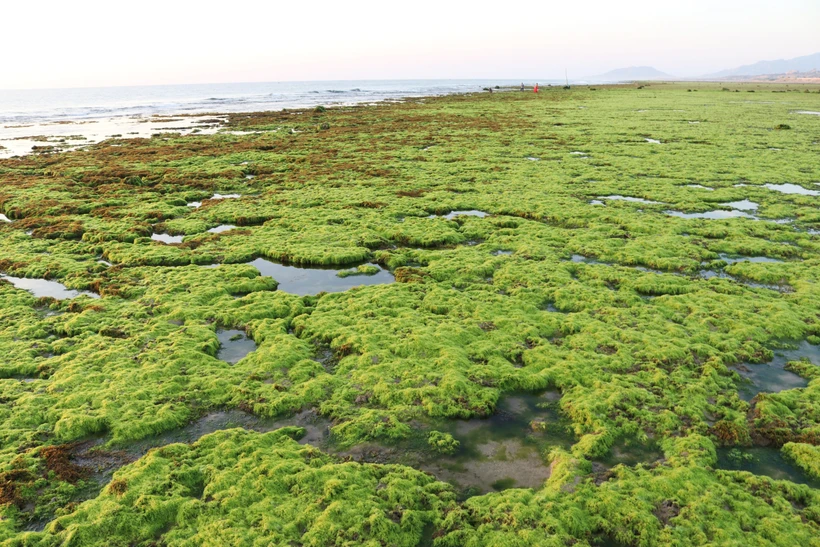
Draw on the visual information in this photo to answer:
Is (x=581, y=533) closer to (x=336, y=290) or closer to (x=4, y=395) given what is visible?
(x=336, y=290)

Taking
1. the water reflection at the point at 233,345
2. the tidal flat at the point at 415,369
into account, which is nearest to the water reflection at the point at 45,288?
the tidal flat at the point at 415,369

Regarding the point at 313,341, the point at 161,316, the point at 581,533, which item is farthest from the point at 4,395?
the point at 581,533

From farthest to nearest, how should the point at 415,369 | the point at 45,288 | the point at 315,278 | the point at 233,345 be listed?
the point at 315,278 < the point at 45,288 < the point at 233,345 < the point at 415,369

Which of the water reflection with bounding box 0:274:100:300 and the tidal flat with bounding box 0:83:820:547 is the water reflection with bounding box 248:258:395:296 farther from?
the water reflection with bounding box 0:274:100:300

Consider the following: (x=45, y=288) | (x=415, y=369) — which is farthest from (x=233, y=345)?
(x=45, y=288)

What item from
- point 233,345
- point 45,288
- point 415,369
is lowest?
point 233,345

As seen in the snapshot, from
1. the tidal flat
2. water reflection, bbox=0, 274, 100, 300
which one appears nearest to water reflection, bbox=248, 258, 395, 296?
the tidal flat

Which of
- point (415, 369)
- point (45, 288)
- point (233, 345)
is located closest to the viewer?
point (415, 369)

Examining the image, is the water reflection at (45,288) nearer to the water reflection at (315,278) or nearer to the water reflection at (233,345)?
the water reflection at (233,345)

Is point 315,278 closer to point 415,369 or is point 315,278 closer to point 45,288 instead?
point 415,369

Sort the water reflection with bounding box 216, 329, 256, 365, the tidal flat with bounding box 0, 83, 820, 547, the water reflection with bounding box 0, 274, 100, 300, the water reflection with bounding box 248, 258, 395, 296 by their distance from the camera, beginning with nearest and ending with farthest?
1. the tidal flat with bounding box 0, 83, 820, 547
2. the water reflection with bounding box 216, 329, 256, 365
3. the water reflection with bounding box 0, 274, 100, 300
4. the water reflection with bounding box 248, 258, 395, 296
